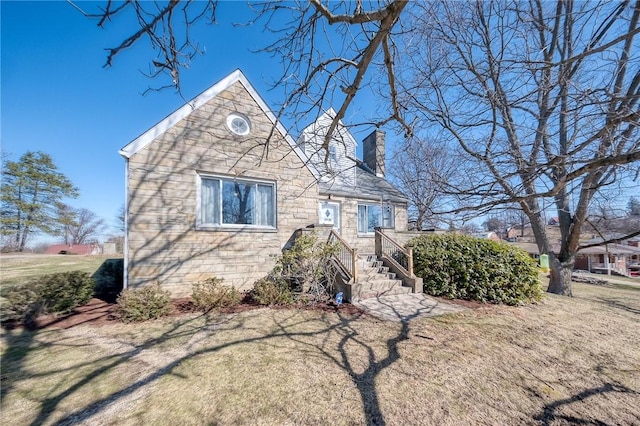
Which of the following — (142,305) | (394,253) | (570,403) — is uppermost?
(394,253)

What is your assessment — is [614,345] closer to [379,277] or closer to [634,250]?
[379,277]

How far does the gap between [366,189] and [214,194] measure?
25.5 feet

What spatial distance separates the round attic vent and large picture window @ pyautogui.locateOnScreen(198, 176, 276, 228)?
1.59m

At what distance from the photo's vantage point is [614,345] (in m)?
4.42

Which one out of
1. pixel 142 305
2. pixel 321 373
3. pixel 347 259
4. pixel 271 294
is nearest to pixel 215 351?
pixel 321 373

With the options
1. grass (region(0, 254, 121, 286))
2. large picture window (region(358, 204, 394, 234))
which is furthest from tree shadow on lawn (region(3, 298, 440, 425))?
large picture window (region(358, 204, 394, 234))

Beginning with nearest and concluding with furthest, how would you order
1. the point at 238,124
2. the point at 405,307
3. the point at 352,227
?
the point at 405,307, the point at 238,124, the point at 352,227

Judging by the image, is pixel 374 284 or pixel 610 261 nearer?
pixel 374 284

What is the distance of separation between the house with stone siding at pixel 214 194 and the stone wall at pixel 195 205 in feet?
0.08

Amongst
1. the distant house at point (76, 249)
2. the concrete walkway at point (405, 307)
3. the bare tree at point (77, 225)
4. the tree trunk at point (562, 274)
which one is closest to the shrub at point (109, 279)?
the concrete walkway at point (405, 307)

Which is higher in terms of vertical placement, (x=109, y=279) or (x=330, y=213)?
(x=330, y=213)

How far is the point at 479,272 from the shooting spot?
277 inches

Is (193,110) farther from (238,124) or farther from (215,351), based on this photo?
(215,351)

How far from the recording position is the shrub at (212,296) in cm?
579
